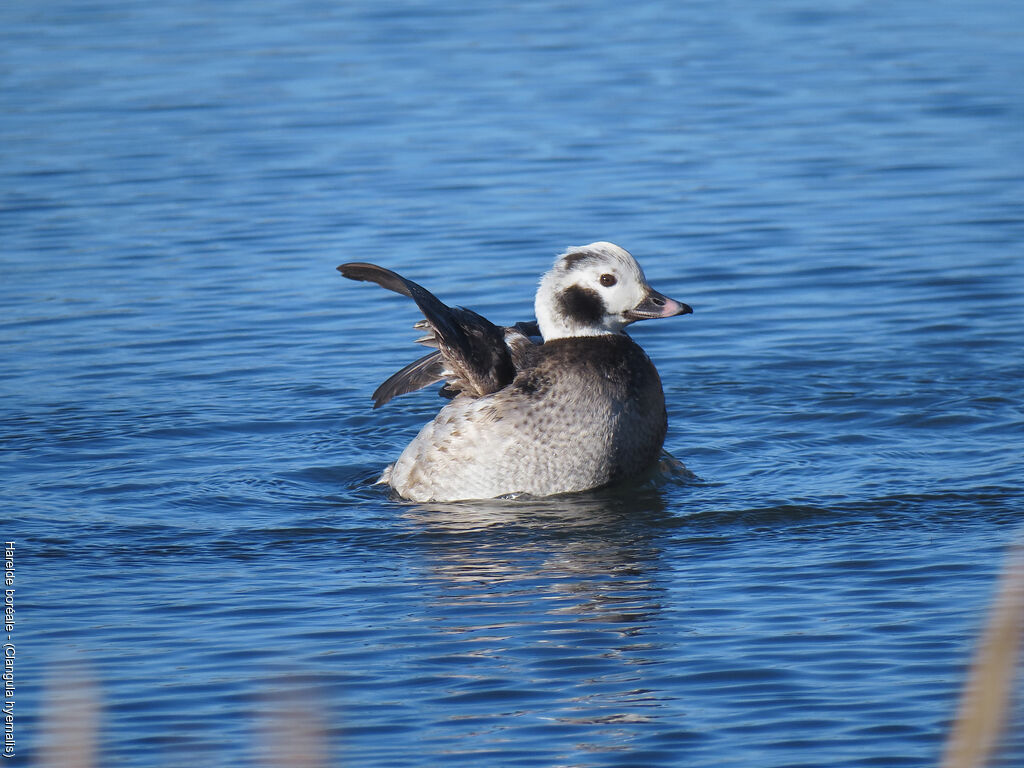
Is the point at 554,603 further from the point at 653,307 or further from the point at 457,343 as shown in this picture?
the point at 653,307

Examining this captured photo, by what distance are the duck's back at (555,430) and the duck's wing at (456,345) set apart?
140 millimetres

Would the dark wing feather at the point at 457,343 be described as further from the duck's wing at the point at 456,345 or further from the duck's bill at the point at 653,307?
the duck's bill at the point at 653,307

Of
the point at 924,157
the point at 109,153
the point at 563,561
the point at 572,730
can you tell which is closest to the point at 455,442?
the point at 563,561

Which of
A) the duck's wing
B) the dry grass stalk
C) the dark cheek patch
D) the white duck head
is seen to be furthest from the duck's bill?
the dry grass stalk

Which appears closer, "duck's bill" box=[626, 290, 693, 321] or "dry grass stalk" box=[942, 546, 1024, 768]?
"dry grass stalk" box=[942, 546, 1024, 768]

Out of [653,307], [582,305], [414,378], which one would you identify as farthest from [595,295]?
[414,378]

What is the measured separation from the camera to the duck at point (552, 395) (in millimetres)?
8797

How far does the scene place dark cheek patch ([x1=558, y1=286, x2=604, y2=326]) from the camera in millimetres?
9039

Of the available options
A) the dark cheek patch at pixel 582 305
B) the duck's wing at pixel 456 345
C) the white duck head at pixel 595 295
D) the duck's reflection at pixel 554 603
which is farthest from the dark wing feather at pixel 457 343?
the duck's reflection at pixel 554 603

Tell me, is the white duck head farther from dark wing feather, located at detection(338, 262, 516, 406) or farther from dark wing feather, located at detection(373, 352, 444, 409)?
dark wing feather, located at detection(373, 352, 444, 409)

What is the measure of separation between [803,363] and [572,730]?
6.01 meters

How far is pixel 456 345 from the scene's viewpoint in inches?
346

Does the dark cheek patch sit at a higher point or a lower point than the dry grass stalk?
lower

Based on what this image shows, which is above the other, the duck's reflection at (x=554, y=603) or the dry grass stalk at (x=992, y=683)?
the dry grass stalk at (x=992, y=683)
